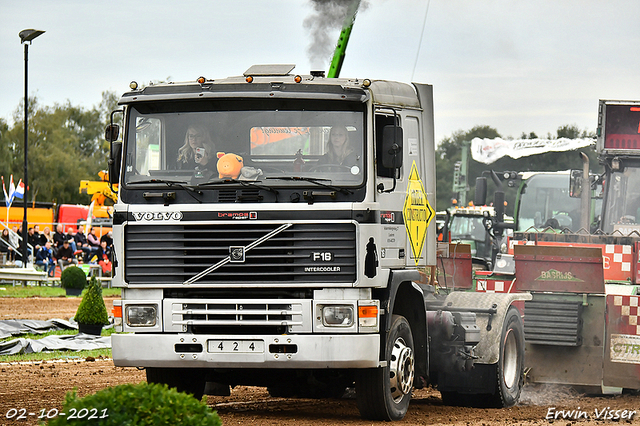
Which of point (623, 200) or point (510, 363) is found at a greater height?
point (623, 200)

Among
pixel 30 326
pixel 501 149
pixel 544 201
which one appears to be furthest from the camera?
pixel 501 149

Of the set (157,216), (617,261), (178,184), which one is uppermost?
(178,184)

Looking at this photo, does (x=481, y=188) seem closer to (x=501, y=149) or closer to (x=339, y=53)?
(x=339, y=53)

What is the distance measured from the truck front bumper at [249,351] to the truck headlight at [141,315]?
13cm

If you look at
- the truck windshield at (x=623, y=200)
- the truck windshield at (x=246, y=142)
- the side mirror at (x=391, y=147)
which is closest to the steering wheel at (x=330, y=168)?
the truck windshield at (x=246, y=142)

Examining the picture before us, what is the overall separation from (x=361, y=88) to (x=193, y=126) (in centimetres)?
152

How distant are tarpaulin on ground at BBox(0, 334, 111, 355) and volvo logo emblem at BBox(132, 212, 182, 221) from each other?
24.1 feet

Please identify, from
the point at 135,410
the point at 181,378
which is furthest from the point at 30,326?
the point at 135,410

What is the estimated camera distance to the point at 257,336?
26.9 ft

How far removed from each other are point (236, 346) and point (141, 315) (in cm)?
91

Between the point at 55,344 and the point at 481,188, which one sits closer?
the point at 55,344

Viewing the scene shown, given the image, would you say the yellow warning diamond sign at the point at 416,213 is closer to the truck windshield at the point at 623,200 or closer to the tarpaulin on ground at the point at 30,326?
the truck windshield at the point at 623,200

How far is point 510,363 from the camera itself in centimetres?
1080

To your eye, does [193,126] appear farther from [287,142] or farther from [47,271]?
[47,271]
